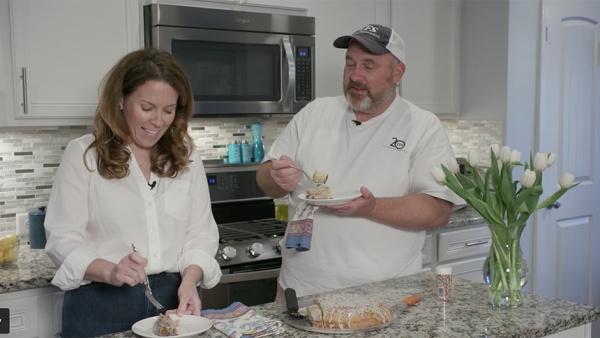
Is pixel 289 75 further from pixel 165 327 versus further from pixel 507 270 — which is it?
pixel 165 327

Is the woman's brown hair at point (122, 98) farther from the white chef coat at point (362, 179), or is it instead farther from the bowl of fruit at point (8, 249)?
the bowl of fruit at point (8, 249)

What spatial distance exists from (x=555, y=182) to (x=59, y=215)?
9.84 ft

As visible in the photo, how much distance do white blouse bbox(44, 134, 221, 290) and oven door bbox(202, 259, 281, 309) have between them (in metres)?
0.84

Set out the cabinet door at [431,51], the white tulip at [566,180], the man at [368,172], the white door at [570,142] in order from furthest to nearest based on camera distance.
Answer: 1. the white door at [570,142]
2. the cabinet door at [431,51]
3. the man at [368,172]
4. the white tulip at [566,180]

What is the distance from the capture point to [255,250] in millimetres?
2703

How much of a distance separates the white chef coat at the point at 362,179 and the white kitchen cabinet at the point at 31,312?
0.86 m

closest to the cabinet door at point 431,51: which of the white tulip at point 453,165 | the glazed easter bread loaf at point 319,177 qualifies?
the glazed easter bread loaf at point 319,177

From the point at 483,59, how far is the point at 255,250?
185 centimetres

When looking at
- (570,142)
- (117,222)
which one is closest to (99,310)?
(117,222)

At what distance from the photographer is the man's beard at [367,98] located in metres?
2.20

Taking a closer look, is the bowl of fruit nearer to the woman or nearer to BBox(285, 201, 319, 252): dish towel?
the woman

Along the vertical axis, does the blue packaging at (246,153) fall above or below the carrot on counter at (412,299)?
above

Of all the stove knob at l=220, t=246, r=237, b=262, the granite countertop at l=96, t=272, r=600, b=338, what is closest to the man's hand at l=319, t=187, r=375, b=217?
the granite countertop at l=96, t=272, r=600, b=338

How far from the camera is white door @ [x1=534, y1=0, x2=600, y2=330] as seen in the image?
143 inches
